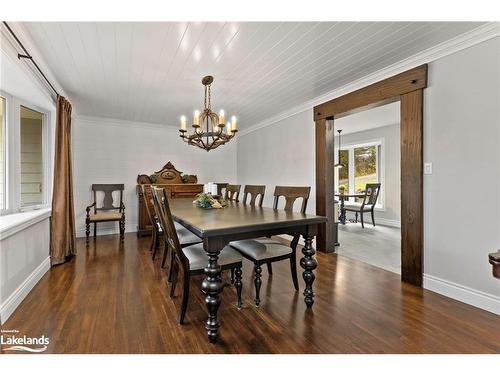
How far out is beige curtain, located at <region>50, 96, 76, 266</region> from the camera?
10.2 feet

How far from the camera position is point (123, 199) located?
512 centimetres

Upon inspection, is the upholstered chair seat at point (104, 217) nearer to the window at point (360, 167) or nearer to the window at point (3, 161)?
the window at point (3, 161)

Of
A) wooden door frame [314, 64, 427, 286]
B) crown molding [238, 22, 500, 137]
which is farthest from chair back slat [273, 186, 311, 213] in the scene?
crown molding [238, 22, 500, 137]

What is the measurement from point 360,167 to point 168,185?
16.5ft

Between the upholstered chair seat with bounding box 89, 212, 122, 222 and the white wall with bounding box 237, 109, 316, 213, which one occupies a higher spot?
the white wall with bounding box 237, 109, 316, 213

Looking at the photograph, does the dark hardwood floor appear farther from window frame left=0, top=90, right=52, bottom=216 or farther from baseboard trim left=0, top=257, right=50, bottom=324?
window frame left=0, top=90, right=52, bottom=216

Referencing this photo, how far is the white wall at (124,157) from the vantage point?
4.75m

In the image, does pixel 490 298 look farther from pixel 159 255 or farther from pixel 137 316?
pixel 159 255

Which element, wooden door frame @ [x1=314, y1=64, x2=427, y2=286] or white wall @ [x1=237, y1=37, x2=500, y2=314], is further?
wooden door frame @ [x1=314, y1=64, x2=427, y2=286]

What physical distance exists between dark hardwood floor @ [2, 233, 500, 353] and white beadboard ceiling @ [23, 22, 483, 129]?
2205 millimetres

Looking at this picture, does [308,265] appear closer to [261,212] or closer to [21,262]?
[261,212]

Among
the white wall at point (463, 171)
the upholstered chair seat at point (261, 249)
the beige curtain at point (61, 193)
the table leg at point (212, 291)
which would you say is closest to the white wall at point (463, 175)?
the white wall at point (463, 171)

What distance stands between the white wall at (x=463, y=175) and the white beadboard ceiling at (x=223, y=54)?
354 millimetres
